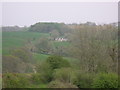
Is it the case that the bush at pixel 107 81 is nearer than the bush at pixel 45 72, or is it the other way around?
the bush at pixel 107 81

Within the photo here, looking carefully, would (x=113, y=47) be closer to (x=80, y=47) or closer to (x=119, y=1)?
(x=80, y=47)

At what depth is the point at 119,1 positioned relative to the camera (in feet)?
47.7

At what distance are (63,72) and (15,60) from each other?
8.77ft

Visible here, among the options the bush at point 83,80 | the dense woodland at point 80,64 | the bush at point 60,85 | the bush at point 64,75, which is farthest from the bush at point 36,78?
the bush at point 83,80

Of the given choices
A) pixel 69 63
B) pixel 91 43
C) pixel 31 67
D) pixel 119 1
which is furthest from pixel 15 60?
pixel 119 1

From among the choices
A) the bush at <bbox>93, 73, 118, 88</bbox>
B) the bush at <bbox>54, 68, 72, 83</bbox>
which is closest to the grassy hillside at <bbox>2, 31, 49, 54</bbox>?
the bush at <bbox>54, 68, 72, 83</bbox>

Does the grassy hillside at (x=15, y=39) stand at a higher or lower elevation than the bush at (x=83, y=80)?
higher

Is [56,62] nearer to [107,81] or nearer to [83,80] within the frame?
[83,80]

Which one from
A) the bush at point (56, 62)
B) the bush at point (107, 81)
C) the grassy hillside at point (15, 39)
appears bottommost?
the bush at point (107, 81)

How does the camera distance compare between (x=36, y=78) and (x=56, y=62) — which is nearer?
(x=36, y=78)

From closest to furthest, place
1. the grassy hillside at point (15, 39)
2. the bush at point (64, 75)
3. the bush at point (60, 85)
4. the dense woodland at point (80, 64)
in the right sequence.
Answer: the bush at point (60, 85) → the dense woodland at point (80, 64) → the bush at point (64, 75) → the grassy hillside at point (15, 39)

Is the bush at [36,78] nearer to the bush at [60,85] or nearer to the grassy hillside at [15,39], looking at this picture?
the bush at [60,85]

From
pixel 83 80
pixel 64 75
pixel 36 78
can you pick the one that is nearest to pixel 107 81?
pixel 83 80

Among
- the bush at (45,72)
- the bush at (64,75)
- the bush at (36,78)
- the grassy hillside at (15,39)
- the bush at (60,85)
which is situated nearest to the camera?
the bush at (60,85)
